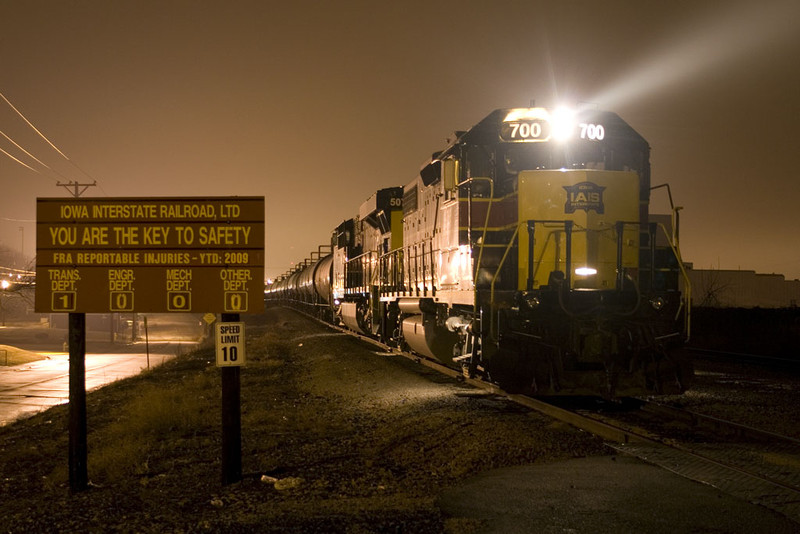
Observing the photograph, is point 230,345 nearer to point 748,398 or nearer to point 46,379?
point 748,398

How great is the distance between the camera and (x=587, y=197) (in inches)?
419

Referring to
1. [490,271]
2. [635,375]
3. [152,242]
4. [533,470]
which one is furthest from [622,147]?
[152,242]

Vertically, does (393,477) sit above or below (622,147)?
below

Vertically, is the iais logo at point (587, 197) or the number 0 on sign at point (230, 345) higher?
the iais logo at point (587, 197)

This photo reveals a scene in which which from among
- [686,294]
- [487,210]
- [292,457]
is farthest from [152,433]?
[686,294]

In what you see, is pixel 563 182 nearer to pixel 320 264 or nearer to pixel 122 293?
pixel 122 293

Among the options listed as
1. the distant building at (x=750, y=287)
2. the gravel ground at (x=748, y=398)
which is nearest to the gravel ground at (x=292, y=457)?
the gravel ground at (x=748, y=398)

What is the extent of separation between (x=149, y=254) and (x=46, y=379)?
31.1m

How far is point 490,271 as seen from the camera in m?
11.2

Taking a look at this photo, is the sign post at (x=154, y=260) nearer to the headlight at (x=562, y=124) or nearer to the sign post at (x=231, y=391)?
the sign post at (x=231, y=391)

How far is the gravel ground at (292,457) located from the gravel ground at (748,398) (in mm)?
2714

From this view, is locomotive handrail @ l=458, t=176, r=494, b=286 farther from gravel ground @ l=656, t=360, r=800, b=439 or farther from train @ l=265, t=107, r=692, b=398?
gravel ground @ l=656, t=360, r=800, b=439

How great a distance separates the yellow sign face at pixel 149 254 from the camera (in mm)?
7578

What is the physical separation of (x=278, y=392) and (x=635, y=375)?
7625 mm
